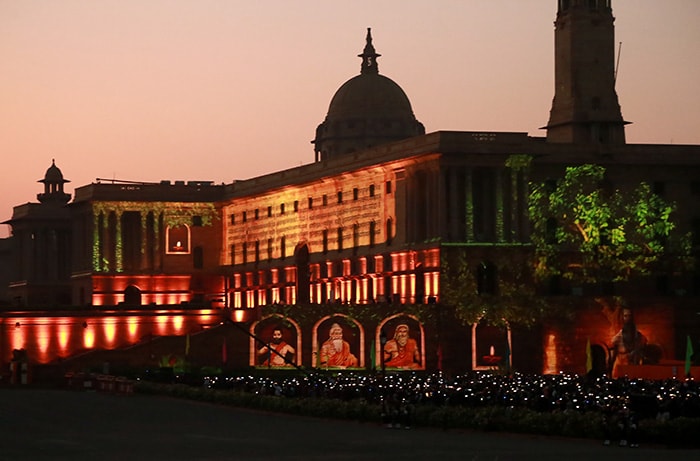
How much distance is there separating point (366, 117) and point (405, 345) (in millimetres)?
54659

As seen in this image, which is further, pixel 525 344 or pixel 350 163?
pixel 350 163

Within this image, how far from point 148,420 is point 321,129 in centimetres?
10775

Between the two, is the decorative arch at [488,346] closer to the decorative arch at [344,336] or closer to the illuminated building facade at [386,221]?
the illuminated building facade at [386,221]

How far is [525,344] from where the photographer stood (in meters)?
135

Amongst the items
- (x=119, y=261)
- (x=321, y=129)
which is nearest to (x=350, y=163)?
(x=119, y=261)

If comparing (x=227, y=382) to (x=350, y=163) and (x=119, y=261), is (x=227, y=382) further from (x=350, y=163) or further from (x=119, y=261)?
(x=119, y=261)

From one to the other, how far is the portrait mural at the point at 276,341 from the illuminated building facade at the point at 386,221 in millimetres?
352

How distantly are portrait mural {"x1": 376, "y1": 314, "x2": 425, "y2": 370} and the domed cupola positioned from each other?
50081 millimetres

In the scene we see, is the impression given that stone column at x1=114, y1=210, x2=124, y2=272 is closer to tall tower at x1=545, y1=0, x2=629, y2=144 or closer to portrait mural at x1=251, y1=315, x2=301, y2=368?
portrait mural at x1=251, y1=315, x2=301, y2=368

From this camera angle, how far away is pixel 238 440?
246 feet

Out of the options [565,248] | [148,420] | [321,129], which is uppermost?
[321,129]

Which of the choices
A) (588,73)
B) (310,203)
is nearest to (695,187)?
(588,73)

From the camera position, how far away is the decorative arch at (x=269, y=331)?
138750 millimetres

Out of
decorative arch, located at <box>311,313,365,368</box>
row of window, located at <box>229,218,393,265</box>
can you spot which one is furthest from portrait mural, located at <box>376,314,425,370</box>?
row of window, located at <box>229,218,393,265</box>
